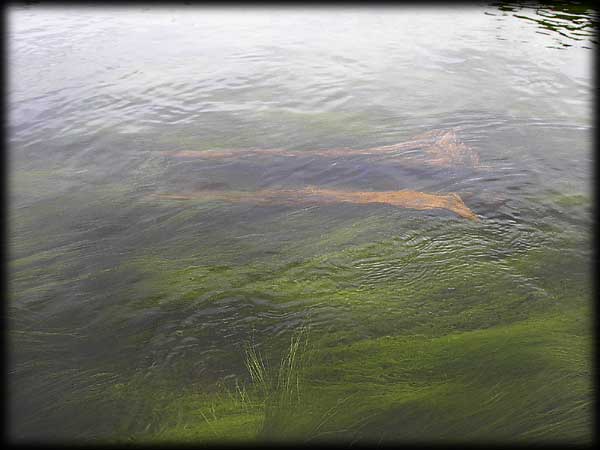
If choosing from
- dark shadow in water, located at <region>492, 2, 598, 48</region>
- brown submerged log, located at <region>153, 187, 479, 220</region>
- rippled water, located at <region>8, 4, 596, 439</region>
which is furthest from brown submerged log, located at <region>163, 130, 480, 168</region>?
dark shadow in water, located at <region>492, 2, 598, 48</region>

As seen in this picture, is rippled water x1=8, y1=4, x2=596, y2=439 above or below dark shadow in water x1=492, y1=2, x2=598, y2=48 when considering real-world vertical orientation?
below

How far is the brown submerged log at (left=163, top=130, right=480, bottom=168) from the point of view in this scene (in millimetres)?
3932

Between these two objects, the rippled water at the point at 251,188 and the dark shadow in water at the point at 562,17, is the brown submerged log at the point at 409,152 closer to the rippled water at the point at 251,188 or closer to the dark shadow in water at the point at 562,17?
the rippled water at the point at 251,188

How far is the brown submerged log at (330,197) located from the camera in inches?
132

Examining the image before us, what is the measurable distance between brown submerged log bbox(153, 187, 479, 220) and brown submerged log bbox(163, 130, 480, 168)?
54 centimetres

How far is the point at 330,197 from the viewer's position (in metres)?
3.52

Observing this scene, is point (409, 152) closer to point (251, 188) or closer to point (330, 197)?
point (330, 197)

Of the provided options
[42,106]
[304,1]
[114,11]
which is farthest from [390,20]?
[42,106]

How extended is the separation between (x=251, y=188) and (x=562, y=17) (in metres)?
5.73

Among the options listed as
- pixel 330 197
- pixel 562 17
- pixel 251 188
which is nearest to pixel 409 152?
pixel 330 197

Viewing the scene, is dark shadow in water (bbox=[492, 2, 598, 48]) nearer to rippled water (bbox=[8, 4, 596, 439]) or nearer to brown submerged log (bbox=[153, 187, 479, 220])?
rippled water (bbox=[8, 4, 596, 439])

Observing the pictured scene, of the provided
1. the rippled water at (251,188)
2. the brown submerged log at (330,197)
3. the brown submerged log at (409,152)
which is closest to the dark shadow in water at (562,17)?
the rippled water at (251,188)

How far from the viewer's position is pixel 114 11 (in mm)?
8078

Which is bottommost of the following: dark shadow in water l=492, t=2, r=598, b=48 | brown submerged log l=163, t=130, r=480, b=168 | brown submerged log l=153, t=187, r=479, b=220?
brown submerged log l=153, t=187, r=479, b=220
